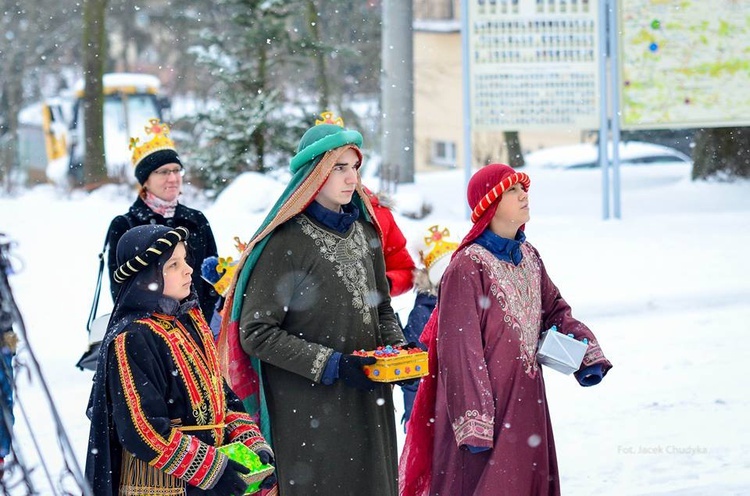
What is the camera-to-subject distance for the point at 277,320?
3889 millimetres

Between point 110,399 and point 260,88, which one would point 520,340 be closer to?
point 110,399

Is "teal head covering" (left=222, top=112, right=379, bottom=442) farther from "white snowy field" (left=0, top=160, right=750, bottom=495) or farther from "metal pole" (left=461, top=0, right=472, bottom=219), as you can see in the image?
"metal pole" (left=461, top=0, right=472, bottom=219)

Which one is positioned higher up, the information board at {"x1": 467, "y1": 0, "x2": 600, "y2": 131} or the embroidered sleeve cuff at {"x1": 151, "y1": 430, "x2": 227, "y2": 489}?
the information board at {"x1": 467, "y1": 0, "x2": 600, "y2": 131}

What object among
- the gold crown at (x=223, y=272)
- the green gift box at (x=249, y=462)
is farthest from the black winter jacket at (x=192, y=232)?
the green gift box at (x=249, y=462)

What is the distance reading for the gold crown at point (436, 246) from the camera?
18.3ft

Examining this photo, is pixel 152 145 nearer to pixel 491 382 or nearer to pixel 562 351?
pixel 491 382

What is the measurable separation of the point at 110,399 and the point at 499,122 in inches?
409

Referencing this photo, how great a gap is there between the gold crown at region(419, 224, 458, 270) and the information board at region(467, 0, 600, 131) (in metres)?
7.64

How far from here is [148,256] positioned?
3.28m

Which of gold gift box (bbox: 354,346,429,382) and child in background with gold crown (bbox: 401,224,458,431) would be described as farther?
child in background with gold crown (bbox: 401,224,458,431)

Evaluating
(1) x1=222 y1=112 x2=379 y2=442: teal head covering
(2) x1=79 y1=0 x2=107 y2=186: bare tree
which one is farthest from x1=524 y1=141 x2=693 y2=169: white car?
(1) x1=222 y1=112 x2=379 y2=442: teal head covering

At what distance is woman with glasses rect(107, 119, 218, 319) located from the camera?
5.57 m

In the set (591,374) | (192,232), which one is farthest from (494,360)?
(192,232)

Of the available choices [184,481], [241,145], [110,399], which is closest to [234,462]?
[184,481]
